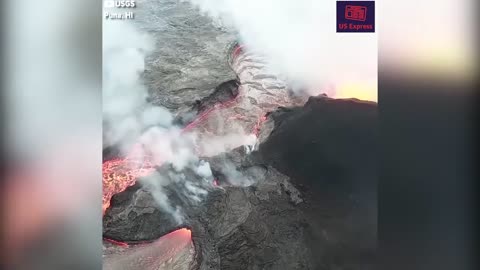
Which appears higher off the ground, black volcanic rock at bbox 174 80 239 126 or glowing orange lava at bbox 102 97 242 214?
black volcanic rock at bbox 174 80 239 126

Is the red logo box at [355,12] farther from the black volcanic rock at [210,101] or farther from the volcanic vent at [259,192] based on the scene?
the black volcanic rock at [210,101]

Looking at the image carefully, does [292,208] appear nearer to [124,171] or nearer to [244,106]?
[244,106]

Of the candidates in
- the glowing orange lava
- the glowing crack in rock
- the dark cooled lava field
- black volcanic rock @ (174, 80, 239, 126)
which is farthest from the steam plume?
the glowing crack in rock

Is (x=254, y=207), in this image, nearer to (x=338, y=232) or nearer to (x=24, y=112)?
(x=338, y=232)

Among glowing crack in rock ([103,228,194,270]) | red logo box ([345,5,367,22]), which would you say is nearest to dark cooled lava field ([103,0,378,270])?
glowing crack in rock ([103,228,194,270])

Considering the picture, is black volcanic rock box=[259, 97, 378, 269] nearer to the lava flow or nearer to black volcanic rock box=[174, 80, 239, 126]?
the lava flow

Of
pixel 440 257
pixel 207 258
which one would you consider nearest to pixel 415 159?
pixel 440 257

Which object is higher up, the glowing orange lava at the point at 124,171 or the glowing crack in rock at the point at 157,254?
the glowing orange lava at the point at 124,171

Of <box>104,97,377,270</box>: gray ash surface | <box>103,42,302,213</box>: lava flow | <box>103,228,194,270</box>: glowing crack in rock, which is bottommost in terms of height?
<box>103,228,194,270</box>: glowing crack in rock

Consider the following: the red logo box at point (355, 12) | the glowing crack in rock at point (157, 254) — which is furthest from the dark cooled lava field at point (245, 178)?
the red logo box at point (355, 12)
